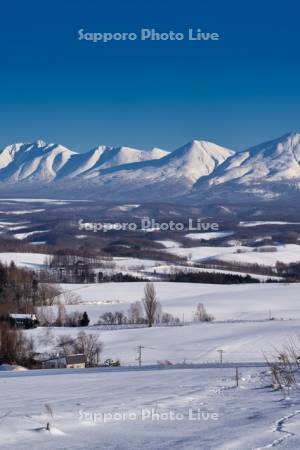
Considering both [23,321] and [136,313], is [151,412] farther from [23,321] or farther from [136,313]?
[136,313]

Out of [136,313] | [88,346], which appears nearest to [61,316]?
[136,313]

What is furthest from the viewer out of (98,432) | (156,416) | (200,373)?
(200,373)

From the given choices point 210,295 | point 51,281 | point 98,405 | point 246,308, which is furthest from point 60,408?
point 51,281

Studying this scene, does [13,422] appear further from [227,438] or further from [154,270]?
[154,270]

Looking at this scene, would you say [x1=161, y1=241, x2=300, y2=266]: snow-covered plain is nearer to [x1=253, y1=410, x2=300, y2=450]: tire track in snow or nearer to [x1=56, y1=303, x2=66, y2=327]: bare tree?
[x1=56, y1=303, x2=66, y2=327]: bare tree

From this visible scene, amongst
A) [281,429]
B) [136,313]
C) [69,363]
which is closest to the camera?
[281,429]

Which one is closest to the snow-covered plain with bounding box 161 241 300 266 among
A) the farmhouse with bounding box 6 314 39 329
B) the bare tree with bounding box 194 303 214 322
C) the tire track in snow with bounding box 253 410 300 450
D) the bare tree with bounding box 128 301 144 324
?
the bare tree with bounding box 194 303 214 322

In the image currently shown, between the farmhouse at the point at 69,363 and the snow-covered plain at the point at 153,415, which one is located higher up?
the snow-covered plain at the point at 153,415

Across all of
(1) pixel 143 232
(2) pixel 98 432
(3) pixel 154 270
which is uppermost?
(1) pixel 143 232

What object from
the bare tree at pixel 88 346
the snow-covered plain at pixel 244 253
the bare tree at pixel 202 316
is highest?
the snow-covered plain at pixel 244 253

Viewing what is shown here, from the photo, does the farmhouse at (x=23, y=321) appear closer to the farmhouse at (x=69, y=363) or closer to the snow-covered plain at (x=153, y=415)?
the farmhouse at (x=69, y=363)

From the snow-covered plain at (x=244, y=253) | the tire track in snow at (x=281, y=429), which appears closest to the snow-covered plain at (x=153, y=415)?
the tire track in snow at (x=281, y=429)
